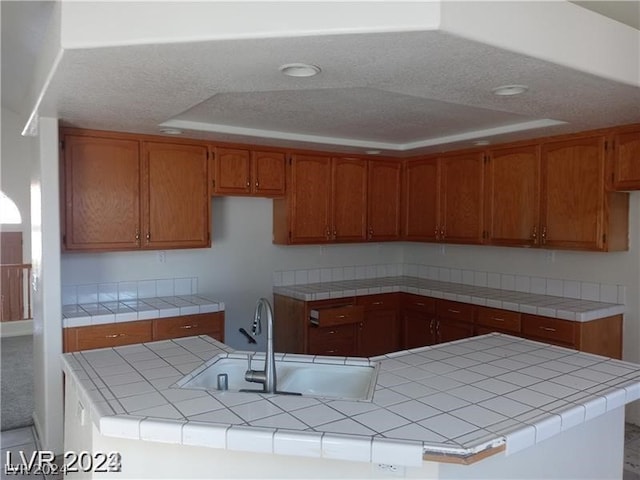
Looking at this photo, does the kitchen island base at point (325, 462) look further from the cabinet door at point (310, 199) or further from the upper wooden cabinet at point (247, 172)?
the cabinet door at point (310, 199)

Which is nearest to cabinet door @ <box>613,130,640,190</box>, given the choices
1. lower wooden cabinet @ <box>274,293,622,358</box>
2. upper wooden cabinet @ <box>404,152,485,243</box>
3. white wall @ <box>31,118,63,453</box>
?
lower wooden cabinet @ <box>274,293,622,358</box>

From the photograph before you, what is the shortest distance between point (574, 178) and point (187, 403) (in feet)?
10.4

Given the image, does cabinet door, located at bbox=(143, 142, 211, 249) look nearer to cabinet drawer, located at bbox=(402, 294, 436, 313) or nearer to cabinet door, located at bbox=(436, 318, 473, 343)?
cabinet drawer, located at bbox=(402, 294, 436, 313)

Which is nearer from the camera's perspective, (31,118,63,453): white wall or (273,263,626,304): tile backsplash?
(31,118,63,453): white wall

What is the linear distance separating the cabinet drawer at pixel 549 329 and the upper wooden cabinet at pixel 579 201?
1.89 ft

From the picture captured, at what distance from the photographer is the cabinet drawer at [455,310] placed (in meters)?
4.06

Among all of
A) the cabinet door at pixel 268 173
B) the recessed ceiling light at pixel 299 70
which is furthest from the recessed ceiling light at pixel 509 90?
the cabinet door at pixel 268 173

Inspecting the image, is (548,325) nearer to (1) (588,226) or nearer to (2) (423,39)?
(1) (588,226)

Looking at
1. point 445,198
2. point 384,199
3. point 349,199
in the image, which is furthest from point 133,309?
point 445,198

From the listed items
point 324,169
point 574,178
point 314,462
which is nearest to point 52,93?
point 314,462

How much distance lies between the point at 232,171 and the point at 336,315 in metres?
1.53

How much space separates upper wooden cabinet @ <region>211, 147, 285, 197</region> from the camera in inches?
154

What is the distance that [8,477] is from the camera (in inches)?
112

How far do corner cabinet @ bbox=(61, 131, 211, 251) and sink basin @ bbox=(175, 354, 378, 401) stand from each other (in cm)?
179
